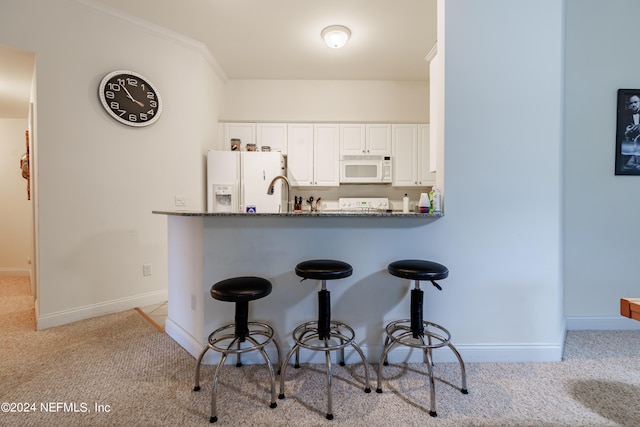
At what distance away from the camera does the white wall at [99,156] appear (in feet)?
7.40

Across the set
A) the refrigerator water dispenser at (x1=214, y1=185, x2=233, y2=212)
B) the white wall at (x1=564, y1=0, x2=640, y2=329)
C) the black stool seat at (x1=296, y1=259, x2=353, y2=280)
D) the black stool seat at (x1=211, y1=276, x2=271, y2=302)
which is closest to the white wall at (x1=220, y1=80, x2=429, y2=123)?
the refrigerator water dispenser at (x1=214, y1=185, x2=233, y2=212)

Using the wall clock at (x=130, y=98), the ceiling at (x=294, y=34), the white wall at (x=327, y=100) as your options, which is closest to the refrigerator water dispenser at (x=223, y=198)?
the wall clock at (x=130, y=98)

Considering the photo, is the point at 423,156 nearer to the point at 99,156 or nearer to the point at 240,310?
the point at 240,310

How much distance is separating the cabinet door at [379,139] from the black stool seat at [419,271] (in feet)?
8.13

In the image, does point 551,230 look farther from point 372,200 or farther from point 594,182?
point 372,200

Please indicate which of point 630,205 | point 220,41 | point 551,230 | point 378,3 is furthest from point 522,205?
point 220,41

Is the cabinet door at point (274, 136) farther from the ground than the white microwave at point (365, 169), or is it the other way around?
the cabinet door at point (274, 136)

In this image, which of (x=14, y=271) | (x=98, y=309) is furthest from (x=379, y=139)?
(x=14, y=271)

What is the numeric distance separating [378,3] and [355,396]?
3063 mm

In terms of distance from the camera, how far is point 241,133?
3691mm

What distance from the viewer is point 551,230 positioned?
5.77ft

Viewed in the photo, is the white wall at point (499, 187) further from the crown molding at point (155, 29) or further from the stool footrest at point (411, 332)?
the crown molding at point (155, 29)

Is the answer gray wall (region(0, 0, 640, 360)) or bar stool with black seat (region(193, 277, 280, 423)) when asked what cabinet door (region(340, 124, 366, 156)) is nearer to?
gray wall (region(0, 0, 640, 360))

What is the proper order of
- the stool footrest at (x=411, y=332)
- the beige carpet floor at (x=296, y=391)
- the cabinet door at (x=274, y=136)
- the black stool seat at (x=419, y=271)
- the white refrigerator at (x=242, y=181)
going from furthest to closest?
the cabinet door at (x=274, y=136)
the white refrigerator at (x=242, y=181)
the stool footrest at (x=411, y=332)
the black stool seat at (x=419, y=271)
the beige carpet floor at (x=296, y=391)
